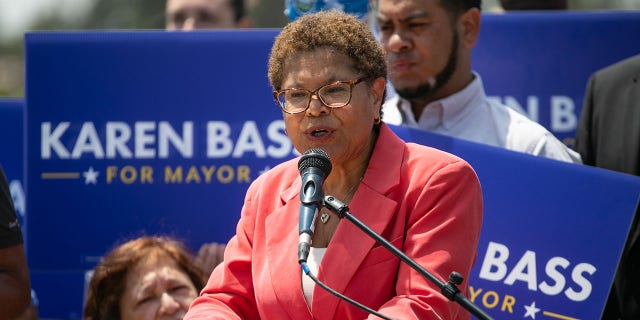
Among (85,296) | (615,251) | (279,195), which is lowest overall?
(85,296)

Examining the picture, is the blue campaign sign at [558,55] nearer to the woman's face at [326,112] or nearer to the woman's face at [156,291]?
the woman's face at [156,291]

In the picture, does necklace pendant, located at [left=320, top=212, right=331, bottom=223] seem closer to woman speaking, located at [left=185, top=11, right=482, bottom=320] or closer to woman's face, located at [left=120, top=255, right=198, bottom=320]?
woman speaking, located at [left=185, top=11, right=482, bottom=320]

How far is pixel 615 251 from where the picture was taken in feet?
16.2

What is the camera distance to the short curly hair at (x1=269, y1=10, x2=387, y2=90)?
4.12m

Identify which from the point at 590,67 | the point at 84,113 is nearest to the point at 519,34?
the point at 590,67

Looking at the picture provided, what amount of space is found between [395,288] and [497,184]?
1.29 m

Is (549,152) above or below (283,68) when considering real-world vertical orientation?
below

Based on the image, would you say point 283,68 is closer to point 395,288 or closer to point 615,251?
point 395,288

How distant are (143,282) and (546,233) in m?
1.78

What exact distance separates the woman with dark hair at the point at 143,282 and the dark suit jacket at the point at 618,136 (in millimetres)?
1837

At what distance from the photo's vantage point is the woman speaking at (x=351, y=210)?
3967 mm

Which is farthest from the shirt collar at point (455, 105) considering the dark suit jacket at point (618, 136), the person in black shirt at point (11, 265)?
the person in black shirt at point (11, 265)

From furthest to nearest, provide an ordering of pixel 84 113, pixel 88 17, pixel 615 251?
pixel 88 17 < pixel 84 113 < pixel 615 251

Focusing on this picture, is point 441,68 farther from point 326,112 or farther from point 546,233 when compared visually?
point 326,112
